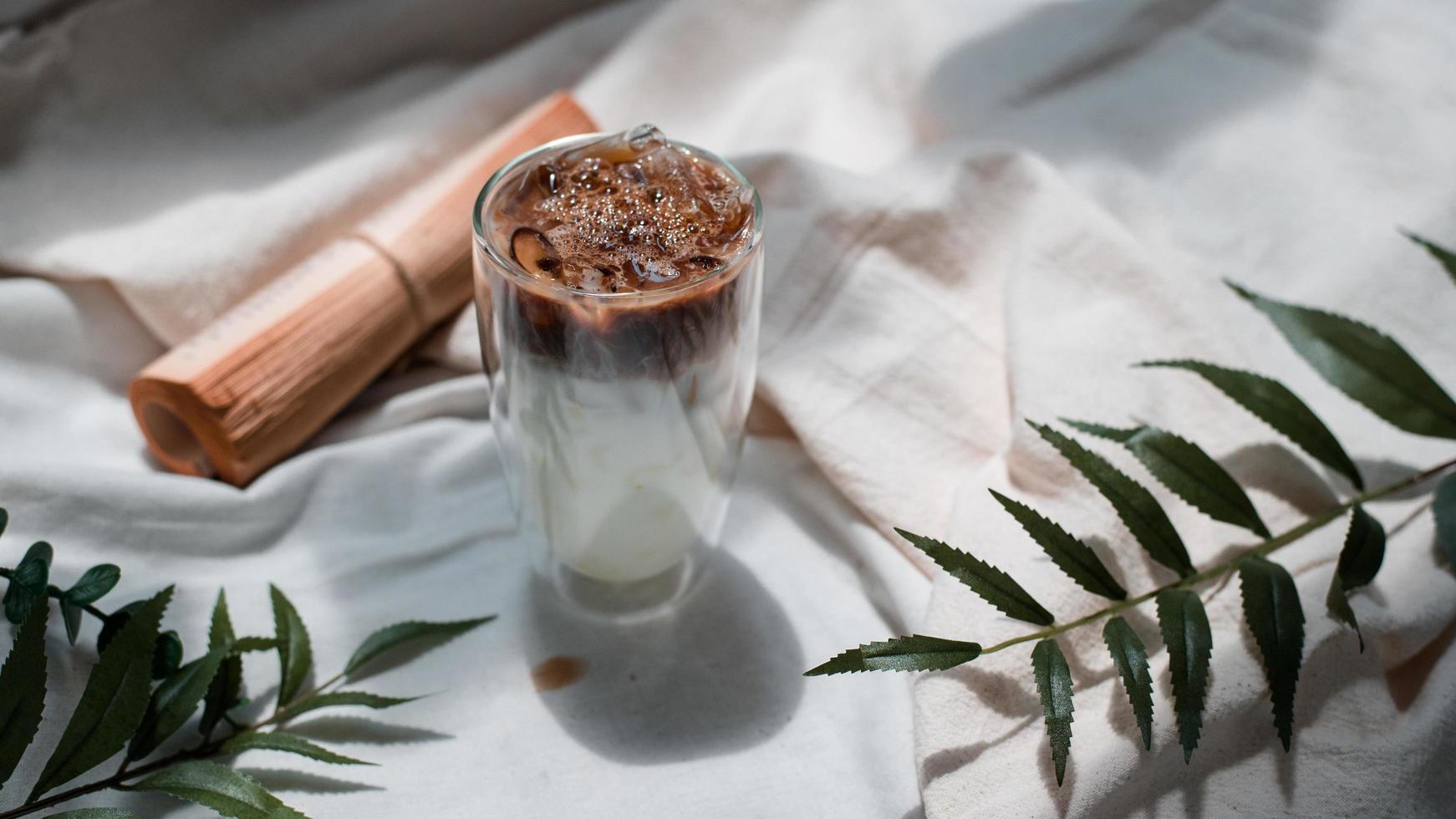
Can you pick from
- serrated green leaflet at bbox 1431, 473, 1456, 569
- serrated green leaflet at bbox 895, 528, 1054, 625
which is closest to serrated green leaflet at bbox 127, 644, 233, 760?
serrated green leaflet at bbox 895, 528, 1054, 625

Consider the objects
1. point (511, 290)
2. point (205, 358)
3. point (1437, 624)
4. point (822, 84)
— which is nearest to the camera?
point (511, 290)

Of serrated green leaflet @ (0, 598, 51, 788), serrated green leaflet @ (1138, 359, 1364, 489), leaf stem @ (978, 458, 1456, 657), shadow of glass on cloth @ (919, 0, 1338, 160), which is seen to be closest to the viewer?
serrated green leaflet @ (0, 598, 51, 788)

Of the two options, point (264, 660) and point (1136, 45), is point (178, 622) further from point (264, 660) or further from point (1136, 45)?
point (1136, 45)

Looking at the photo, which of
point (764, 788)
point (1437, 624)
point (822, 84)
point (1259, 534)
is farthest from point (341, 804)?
point (822, 84)

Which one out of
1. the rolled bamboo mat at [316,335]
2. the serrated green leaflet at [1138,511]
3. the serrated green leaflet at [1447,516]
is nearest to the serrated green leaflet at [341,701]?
the rolled bamboo mat at [316,335]

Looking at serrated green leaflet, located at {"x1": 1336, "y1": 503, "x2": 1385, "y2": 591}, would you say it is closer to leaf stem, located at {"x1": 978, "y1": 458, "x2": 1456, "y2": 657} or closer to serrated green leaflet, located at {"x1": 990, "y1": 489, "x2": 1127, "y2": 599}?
leaf stem, located at {"x1": 978, "y1": 458, "x2": 1456, "y2": 657}

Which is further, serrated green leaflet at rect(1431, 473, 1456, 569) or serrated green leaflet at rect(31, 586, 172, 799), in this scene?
serrated green leaflet at rect(1431, 473, 1456, 569)

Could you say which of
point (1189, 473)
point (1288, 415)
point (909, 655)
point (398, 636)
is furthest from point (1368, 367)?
point (398, 636)
